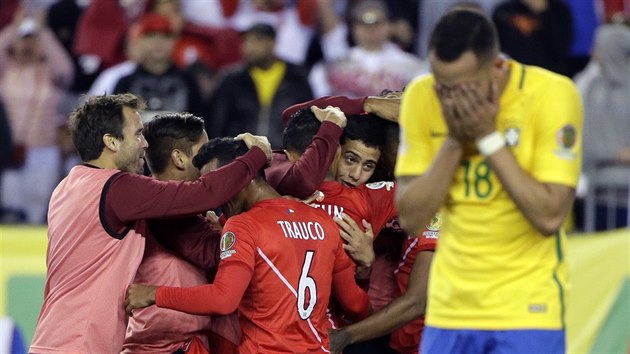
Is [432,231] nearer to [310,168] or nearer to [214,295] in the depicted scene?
[310,168]

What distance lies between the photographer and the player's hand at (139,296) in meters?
5.26

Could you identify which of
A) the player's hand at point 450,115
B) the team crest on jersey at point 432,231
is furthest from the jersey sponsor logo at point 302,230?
the player's hand at point 450,115

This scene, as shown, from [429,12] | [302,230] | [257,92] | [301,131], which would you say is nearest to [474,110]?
[302,230]

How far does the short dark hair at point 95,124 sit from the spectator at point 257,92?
4904 mm

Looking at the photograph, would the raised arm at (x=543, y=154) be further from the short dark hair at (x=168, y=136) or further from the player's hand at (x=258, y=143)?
the short dark hair at (x=168, y=136)

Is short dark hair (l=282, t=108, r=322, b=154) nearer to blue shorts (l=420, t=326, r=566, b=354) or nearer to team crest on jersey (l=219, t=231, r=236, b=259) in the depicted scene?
team crest on jersey (l=219, t=231, r=236, b=259)

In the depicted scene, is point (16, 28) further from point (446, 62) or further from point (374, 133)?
point (446, 62)

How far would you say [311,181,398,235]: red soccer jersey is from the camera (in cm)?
575

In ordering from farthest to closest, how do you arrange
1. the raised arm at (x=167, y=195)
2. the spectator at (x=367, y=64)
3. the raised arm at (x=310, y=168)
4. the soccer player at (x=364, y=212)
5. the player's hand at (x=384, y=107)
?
the spectator at (x=367, y=64)
the player's hand at (x=384, y=107)
the soccer player at (x=364, y=212)
the raised arm at (x=310, y=168)
the raised arm at (x=167, y=195)

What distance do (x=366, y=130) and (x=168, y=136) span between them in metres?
0.90

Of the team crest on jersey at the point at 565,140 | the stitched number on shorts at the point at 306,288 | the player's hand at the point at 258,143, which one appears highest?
the team crest on jersey at the point at 565,140

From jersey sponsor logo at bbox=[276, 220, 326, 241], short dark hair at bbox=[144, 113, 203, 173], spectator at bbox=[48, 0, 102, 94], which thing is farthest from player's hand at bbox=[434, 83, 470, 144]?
spectator at bbox=[48, 0, 102, 94]

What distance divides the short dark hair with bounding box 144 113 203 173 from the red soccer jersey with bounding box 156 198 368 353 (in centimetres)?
57

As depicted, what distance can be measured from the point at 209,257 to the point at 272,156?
533 millimetres
